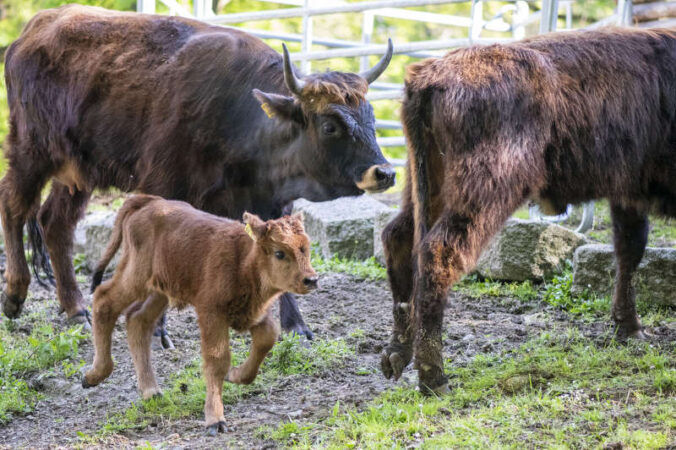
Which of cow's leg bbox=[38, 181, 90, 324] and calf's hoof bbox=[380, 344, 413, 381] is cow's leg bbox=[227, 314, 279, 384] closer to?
calf's hoof bbox=[380, 344, 413, 381]

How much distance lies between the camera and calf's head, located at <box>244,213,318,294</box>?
5191 mm

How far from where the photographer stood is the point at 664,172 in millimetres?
5840

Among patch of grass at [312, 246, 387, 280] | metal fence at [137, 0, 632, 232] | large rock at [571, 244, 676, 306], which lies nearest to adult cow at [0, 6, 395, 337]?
patch of grass at [312, 246, 387, 280]

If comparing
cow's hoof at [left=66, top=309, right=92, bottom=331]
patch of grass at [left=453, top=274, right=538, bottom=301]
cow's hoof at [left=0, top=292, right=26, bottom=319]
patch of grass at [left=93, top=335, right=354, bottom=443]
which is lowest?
cow's hoof at [left=66, top=309, right=92, bottom=331]

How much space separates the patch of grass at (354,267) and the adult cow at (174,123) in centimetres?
152

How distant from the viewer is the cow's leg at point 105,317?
19.2ft

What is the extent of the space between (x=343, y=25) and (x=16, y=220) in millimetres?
15391

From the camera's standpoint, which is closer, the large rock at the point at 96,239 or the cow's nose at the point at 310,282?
the cow's nose at the point at 310,282

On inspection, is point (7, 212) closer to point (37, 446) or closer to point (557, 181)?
point (37, 446)

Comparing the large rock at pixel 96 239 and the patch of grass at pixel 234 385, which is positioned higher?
the patch of grass at pixel 234 385

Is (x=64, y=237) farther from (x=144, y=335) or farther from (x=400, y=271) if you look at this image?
(x=400, y=271)

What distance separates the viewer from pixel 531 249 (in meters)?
7.90

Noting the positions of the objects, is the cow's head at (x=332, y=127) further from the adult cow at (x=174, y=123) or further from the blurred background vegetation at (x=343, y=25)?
the blurred background vegetation at (x=343, y=25)

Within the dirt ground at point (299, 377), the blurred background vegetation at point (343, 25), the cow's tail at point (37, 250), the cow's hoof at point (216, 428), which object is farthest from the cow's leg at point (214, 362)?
the blurred background vegetation at point (343, 25)
